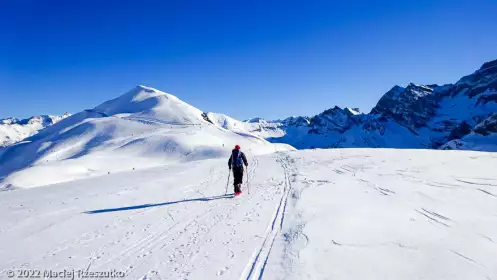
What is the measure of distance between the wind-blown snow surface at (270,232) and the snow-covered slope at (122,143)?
4275 cm

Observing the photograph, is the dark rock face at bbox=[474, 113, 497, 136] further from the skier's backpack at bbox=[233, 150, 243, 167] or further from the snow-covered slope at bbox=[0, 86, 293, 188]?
the skier's backpack at bbox=[233, 150, 243, 167]

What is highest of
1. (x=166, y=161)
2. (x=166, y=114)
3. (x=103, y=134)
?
(x=166, y=114)

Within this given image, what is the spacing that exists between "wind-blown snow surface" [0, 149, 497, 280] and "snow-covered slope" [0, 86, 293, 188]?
140 feet

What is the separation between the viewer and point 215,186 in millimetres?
17797

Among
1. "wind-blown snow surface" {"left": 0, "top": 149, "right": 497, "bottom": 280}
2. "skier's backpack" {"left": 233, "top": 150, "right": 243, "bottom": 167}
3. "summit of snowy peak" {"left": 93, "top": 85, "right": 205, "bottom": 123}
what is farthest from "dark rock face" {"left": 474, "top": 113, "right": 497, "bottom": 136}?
"skier's backpack" {"left": 233, "top": 150, "right": 243, "bottom": 167}

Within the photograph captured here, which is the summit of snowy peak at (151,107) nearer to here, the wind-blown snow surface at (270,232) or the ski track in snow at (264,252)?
the wind-blown snow surface at (270,232)

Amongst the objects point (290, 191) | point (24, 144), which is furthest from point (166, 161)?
point (24, 144)

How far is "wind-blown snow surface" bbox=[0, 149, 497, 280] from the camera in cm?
647

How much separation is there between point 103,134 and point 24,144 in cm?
3470

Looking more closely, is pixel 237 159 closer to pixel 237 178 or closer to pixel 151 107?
pixel 237 178

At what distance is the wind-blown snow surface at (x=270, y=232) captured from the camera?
21.2ft

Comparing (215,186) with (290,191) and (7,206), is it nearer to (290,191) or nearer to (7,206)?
(290,191)

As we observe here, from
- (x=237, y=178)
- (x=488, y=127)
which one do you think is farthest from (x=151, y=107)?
(x=488, y=127)

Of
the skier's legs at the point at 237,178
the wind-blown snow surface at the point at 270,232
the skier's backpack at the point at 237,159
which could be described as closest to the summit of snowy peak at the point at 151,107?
the skier's backpack at the point at 237,159
